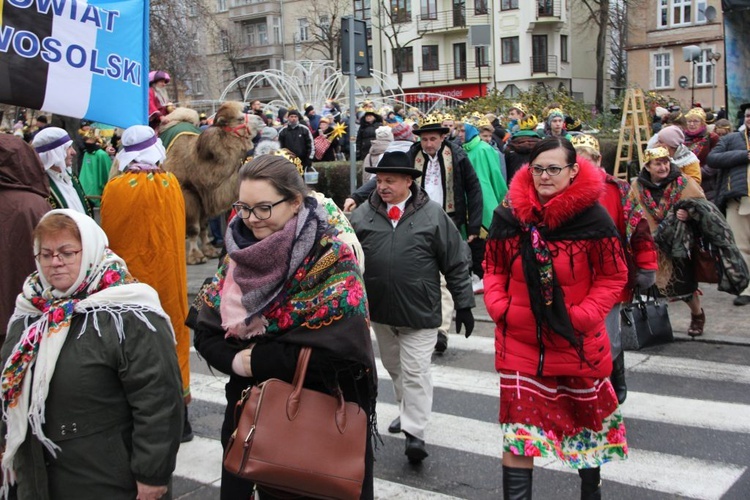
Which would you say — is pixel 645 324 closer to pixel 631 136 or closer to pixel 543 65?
pixel 631 136

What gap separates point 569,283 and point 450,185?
4.49 meters

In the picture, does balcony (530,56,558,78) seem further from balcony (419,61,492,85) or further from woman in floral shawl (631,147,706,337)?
woman in floral shawl (631,147,706,337)

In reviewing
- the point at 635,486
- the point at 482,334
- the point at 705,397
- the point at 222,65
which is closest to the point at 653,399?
the point at 705,397

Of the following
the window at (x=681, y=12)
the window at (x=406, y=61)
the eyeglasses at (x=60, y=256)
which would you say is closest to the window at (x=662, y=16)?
the window at (x=681, y=12)

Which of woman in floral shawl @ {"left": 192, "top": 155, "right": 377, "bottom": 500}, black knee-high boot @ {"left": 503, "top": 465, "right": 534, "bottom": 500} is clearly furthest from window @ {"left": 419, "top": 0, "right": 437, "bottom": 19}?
woman in floral shawl @ {"left": 192, "top": 155, "right": 377, "bottom": 500}

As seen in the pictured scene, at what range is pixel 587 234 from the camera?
395 cm

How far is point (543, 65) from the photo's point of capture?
56.1 m

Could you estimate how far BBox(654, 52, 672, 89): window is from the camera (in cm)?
Answer: 5038

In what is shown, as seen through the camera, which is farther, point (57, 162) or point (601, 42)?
point (601, 42)

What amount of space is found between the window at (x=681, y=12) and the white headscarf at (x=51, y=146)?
50058 millimetres

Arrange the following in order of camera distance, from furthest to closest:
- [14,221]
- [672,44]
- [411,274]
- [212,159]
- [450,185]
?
[672,44]
[212,159]
[450,185]
[411,274]
[14,221]

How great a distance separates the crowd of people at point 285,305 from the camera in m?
3.08

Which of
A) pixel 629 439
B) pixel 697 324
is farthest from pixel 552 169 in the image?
pixel 697 324

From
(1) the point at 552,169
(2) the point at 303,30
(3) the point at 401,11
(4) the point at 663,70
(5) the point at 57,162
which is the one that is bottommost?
(1) the point at 552,169
